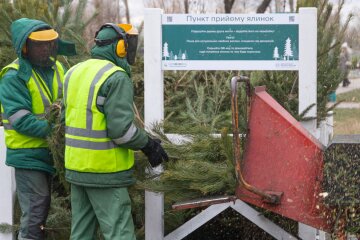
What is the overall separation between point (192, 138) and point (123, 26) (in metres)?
0.93

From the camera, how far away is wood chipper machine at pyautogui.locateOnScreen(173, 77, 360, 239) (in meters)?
4.26

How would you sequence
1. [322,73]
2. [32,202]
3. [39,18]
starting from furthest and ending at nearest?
[39,18] → [322,73] → [32,202]

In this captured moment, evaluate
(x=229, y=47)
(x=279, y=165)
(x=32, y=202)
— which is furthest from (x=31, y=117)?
(x=279, y=165)

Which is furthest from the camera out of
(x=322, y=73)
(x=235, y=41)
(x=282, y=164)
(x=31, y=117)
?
(x=322, y=73)

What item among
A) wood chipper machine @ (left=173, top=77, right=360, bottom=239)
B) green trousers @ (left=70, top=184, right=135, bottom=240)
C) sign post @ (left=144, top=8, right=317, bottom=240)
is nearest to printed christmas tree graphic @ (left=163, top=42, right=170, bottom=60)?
sign post @ (left=144, top=8, right=317, bottom=240)

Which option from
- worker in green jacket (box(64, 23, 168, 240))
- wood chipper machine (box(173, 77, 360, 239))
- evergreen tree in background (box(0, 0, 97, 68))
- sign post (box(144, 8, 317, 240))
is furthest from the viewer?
evergreen tree in background (box(0, 0, 97, 68))

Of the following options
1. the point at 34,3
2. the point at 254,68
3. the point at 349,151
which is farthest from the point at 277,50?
the point at 34,3

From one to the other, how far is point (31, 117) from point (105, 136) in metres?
0.74

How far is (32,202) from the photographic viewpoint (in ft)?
17.7

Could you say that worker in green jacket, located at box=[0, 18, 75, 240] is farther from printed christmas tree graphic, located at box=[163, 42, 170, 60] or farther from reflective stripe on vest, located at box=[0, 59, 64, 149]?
printed christmas tree graphic, located at box=[163, 42, 170, 60]

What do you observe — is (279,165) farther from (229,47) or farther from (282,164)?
(229,47)

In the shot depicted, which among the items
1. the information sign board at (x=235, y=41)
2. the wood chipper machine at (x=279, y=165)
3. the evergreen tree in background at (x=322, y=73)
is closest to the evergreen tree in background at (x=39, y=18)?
the information sign board at (x=235, y=41)

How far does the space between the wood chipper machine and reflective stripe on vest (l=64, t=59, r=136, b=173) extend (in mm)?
573

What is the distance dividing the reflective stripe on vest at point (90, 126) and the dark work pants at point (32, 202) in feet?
2.03
